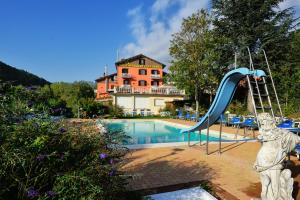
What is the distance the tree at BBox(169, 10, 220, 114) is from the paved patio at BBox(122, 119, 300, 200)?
1409 cm

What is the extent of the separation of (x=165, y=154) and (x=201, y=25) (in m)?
17.2

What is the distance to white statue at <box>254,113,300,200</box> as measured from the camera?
131 inches

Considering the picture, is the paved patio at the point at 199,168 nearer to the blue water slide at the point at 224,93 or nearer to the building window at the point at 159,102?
the blue water slide at the point at 224,93

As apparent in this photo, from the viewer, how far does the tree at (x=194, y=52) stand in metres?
21.2

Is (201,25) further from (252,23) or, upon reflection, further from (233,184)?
(233,184)

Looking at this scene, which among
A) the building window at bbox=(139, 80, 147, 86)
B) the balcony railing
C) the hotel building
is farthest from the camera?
the building window at bbox=(139, 80, 147, 86)

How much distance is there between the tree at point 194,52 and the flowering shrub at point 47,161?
1928 cm

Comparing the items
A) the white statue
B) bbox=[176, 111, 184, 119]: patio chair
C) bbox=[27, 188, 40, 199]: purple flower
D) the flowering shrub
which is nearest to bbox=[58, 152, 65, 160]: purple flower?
the flowering shrub

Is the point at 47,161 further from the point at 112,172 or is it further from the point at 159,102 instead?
the point at 159,102

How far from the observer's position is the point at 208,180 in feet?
15.5

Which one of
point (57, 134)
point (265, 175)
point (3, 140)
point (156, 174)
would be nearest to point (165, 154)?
point (156, 174)

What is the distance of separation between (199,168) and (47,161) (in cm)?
432

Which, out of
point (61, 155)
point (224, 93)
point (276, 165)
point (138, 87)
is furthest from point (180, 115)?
point (61, 155)

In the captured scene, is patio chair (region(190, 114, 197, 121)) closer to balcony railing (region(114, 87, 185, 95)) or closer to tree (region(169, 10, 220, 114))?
tree (region(169, 10, 220, 114))
